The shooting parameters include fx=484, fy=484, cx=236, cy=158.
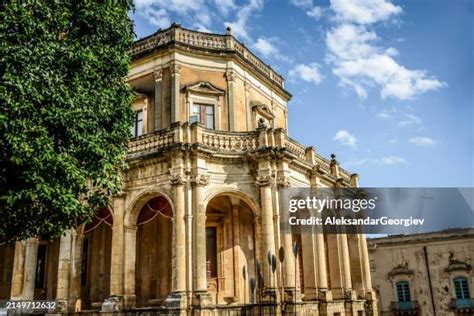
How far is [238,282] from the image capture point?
63.3 ft

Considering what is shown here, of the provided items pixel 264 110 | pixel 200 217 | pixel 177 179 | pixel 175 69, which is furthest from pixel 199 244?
pixel 264 110

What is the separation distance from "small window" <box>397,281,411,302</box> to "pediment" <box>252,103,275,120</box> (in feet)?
67.8

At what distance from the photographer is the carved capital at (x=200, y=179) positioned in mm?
17438

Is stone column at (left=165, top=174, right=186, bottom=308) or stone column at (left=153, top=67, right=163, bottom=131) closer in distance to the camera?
stone column at (left=165, top=174, right=186, bottom=308)

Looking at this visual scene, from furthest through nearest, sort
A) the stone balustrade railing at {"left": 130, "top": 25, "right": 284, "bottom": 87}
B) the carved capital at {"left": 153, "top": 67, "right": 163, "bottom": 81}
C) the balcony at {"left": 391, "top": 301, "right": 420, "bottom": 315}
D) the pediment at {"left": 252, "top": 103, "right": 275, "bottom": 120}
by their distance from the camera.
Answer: the balcony at {"left": 391, "top": 301, "right": 420, "bottom": 315}, the pediment at {"left": 252, "top": 103, "right": 275, "bottom": 120}, the stone balustrade railing at {"left": 130, "top": 25, "right": 284, "bottom": 87}, the carved capital at {"left": 153, "top": 67, "right": 163, "bottom": 81}

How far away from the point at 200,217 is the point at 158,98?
6530mm

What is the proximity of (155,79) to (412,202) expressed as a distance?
12.0 meters

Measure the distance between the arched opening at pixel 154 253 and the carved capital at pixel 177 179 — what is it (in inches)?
69.5

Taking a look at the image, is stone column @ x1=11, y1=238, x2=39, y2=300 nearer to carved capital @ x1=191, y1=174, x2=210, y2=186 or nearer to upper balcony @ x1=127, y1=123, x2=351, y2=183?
upper balcony @ x1=127, y1=123, x2=351, y2=183

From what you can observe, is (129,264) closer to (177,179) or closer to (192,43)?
(177,179)

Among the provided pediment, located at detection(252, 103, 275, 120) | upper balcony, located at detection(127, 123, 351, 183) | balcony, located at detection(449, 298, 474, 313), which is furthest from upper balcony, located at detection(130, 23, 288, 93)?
balcony, located at detection(449, 298, 474, 313)

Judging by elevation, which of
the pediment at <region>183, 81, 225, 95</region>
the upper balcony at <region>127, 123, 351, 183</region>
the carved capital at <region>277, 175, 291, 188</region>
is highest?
the pediment at <region>183, 81, 225, 95</region>

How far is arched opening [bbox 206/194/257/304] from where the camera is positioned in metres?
19.2

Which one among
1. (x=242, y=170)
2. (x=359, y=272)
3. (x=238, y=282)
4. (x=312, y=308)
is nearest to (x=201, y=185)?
(x=242, y=170)
